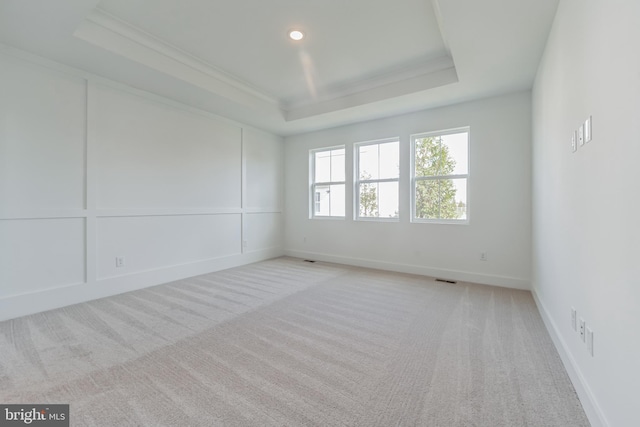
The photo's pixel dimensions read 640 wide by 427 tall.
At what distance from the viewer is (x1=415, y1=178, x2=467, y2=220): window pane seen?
4.05 metres

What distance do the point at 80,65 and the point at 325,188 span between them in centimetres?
392

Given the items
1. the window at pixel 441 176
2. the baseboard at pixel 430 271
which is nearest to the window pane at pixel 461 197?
the window at pixel 441 176

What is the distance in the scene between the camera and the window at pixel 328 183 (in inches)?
209

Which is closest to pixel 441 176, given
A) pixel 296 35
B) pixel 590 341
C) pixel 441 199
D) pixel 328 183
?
pixel 441 199

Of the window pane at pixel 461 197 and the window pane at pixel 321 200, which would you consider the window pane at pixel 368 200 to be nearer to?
the window pane at pixel 321 200

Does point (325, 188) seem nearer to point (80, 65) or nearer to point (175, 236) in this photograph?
point (175, 236)

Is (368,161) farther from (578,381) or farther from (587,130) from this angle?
(578,381)

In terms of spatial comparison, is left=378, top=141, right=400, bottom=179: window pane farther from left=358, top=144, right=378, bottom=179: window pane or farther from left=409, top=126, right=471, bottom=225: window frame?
left=409, top=126, right=471, bottom=225: window frame

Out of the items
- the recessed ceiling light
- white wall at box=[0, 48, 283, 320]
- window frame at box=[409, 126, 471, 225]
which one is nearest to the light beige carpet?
white wall at box=[0, 48, 283, 320]

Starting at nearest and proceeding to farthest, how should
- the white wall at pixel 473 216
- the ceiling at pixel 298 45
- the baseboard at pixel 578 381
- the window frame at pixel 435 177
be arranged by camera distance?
the baseboard at pixel 578 381 < the ceiling at pixel 298 45 < the white wall at pixel 473 216 < the window frame at pixel 435 177

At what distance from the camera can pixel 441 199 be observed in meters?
4.21

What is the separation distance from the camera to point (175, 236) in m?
4.03

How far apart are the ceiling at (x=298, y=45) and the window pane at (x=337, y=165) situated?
118 cm

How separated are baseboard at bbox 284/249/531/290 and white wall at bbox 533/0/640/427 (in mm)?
1427
